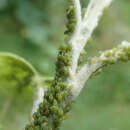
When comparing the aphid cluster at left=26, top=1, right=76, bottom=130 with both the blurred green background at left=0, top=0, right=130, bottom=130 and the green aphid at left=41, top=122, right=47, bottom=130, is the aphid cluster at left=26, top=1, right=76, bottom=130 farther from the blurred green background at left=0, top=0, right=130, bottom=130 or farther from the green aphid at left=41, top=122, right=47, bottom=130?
the blurred green background at left=0, top=0, right=130, bottom=130

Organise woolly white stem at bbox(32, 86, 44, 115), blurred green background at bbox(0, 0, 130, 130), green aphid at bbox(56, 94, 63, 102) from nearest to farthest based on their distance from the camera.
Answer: green aphid at bbox(56, 94, 63, 102) → woolly white stem at bbox(32, 86, 44, 115) → blurred green background at bbox(0, 0, 130, 130)

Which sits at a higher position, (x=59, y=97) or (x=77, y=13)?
(x=77, y=13)

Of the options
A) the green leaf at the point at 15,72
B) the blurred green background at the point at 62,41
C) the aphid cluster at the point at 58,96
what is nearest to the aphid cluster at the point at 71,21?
the aphid cluster at the point at 58,96

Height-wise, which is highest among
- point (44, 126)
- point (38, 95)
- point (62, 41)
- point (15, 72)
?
point (62, 41)

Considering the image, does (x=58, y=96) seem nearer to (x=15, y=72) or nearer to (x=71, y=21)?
(x=71, y=21)

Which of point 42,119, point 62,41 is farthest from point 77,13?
point 62,41

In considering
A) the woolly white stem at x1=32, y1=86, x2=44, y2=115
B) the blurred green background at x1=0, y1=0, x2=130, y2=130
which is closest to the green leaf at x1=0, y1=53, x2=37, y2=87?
the woolly white stem at x1=32, y1=86, x2=44, y2=115

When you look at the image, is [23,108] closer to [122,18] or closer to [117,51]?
[117,51]
